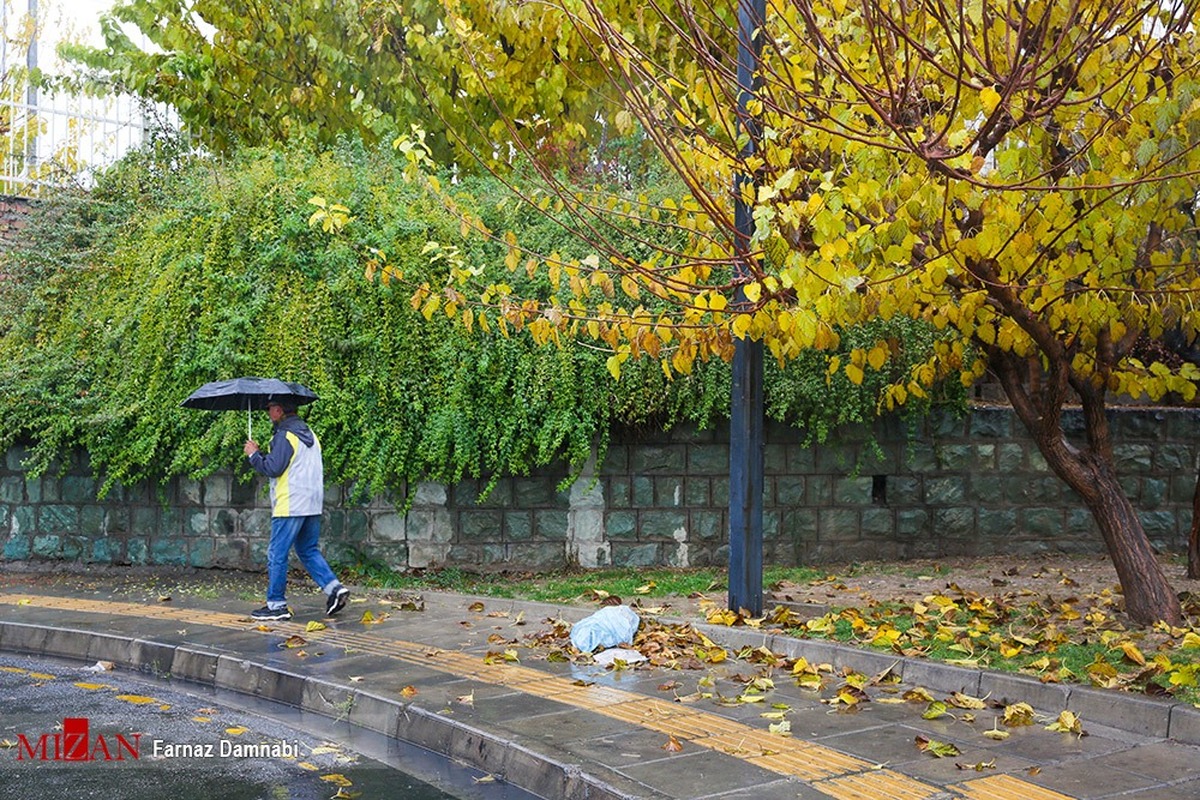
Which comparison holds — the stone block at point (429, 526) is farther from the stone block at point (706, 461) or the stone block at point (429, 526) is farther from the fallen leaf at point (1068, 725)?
the fallen leaf at point (1068, 725)

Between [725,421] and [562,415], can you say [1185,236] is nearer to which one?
[725,421]

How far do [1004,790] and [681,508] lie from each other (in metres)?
6.71

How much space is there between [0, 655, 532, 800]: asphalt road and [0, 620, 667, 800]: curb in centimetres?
9

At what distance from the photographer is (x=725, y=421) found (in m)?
11.8

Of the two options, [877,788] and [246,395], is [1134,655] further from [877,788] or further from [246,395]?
[246,395]

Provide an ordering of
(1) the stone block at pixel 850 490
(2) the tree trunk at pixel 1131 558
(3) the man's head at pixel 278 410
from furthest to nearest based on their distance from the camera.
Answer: (1) the stone block at pixel 850 490 < (3) the man's head at pixel 278 410 < (2) the tree trunk at pixel 1131 558

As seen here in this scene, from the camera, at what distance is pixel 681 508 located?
11.8 metres

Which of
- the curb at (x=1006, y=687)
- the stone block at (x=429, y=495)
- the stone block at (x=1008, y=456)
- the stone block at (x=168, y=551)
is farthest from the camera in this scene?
the stone block at (x=1008, y=456)

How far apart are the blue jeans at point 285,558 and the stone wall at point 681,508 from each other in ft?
5.98

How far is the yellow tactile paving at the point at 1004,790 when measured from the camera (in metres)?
5.06

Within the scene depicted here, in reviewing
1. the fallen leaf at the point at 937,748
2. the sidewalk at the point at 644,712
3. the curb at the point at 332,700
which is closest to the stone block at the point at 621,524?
the sidewalk at the point at 644,712

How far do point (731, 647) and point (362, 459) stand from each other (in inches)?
168

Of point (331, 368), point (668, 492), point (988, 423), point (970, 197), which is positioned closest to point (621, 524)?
point (668, 492)

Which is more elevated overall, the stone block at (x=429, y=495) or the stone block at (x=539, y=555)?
the stone block at (x=429, y=495)
